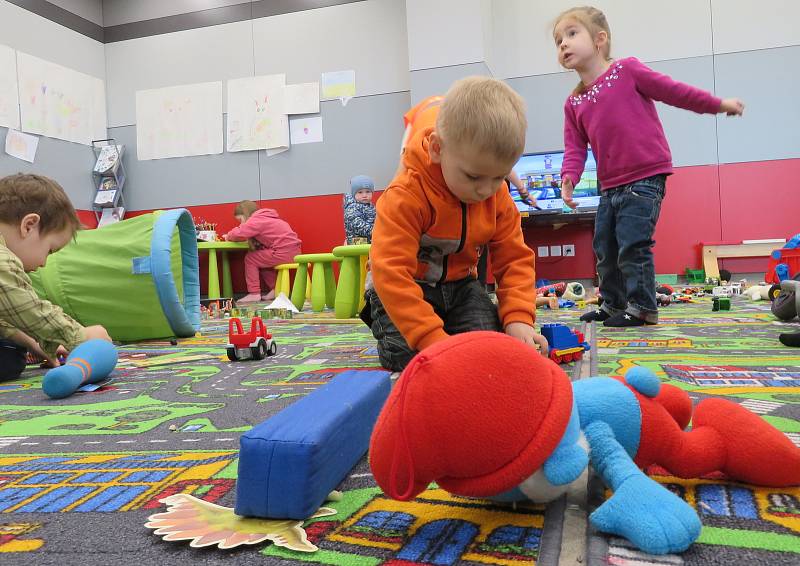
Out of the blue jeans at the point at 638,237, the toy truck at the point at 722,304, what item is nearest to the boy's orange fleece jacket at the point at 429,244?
the blue jeans at the point at 638,237

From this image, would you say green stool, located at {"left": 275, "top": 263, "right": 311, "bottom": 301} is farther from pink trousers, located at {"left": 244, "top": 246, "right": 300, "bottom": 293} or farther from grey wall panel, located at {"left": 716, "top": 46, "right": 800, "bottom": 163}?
grey wall panel, located at {"left": 716, "top": 46, "right": 800, "bottom": 163}

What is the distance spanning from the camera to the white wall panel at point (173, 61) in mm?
4273

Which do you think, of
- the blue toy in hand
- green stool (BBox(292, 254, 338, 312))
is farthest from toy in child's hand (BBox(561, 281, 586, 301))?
the blue toy in hand

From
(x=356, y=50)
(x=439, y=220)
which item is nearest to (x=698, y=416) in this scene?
(x=439, y=220)

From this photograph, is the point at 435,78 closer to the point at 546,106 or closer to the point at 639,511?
the point at 546,106

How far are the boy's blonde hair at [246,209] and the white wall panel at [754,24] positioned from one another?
121 inches

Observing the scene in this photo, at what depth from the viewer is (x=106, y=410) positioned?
96 cm

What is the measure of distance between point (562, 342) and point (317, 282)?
6.64ft

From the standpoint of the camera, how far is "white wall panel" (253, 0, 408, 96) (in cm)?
393

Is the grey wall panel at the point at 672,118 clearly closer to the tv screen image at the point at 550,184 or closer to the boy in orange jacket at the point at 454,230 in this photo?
the tv screen image at the point at 550,184

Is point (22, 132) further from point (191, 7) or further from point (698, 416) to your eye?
point (698, 416)

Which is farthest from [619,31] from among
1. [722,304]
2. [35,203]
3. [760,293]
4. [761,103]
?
[35,203]

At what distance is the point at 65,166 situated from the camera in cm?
408

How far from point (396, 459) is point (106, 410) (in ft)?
2.39
